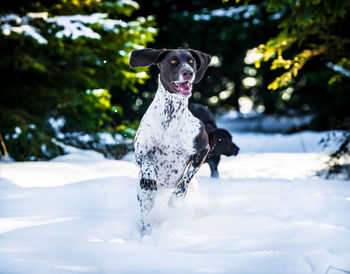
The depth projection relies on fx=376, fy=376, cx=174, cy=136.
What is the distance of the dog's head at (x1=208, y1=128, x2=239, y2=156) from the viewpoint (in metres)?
4.64

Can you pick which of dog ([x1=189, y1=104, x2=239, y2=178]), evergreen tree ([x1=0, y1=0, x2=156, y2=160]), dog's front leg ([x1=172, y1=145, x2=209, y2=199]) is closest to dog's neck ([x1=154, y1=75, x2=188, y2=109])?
dog's front leg ([x1=172, y1=145, x2=209, y2=199])

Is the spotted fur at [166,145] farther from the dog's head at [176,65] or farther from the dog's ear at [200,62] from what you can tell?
the dog's ear at [200,62]

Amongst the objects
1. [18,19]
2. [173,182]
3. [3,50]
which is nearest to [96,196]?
[173,182]

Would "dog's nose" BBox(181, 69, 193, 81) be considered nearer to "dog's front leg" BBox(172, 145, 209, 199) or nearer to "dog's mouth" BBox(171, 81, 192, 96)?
"dog's mouth" BBox(171, 81, 192, 96)

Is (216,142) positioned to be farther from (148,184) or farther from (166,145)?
(148,184)

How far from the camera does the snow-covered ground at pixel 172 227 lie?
6.73 feet

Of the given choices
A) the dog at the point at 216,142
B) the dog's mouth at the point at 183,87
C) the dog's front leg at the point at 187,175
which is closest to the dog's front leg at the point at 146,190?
the dog's front leg at the point at 187,175

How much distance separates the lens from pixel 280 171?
6.38m

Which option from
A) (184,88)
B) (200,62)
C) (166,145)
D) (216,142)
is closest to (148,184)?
(166,145)

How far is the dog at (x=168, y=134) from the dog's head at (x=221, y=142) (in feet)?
4.80

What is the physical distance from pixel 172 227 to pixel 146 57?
4.49 feet

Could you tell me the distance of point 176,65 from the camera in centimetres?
290

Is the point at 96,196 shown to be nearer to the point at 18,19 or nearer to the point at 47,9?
Result: the point at 18,19

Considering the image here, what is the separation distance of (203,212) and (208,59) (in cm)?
134
